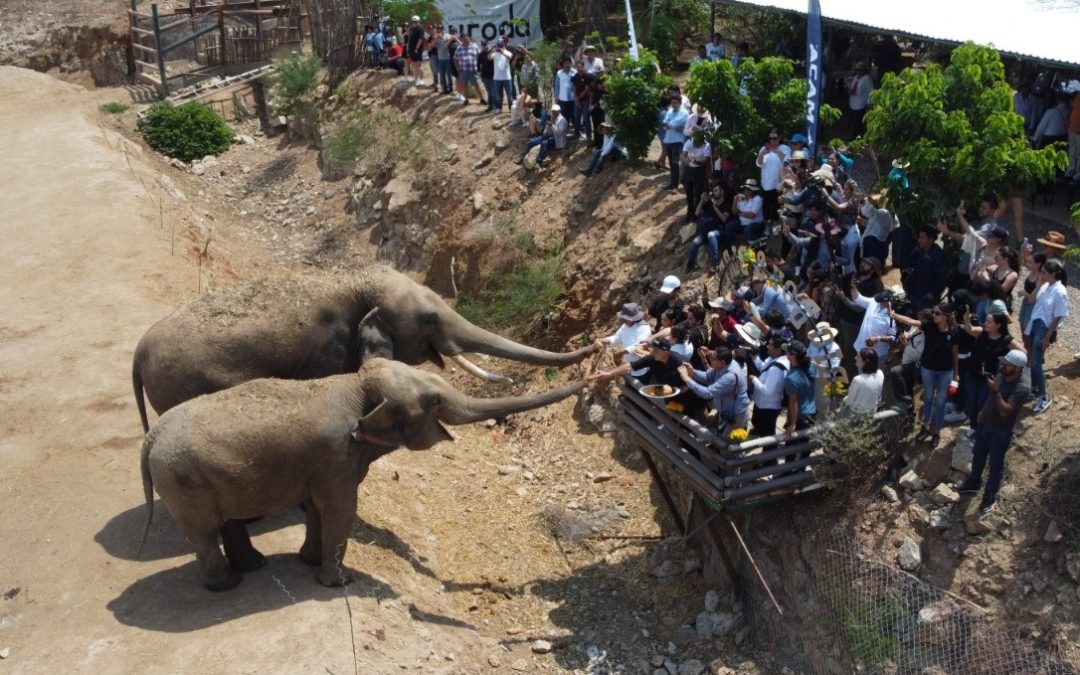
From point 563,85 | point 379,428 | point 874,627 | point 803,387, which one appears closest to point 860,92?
point 563,85

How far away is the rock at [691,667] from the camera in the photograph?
36.3 ft

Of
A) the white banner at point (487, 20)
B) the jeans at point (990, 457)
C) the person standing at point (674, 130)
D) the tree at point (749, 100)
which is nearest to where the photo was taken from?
the jeans at point (990, 457)

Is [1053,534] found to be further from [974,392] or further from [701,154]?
[701,154]

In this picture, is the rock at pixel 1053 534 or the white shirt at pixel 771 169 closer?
the rock at pixel 1053 534

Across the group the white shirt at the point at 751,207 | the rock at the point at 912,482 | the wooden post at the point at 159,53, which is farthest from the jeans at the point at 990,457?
the wooden post at the point at 159,53

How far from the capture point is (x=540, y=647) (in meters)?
11.1

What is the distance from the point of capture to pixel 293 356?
38.5ft

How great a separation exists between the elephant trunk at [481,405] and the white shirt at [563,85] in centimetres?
1022

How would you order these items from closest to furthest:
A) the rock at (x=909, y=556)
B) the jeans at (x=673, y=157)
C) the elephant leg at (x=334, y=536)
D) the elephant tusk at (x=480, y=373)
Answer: the elephant leg at (x=334, y=536) → the rock at (x=909, y=556) → the elephant tusk at (x=480, y=373) → the jeans at (x=673, y=157)

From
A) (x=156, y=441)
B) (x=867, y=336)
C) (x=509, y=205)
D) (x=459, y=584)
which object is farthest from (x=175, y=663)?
(x=509, y=205)

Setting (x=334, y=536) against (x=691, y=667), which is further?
(x=691, y=667)

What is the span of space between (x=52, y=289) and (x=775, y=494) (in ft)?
40.4

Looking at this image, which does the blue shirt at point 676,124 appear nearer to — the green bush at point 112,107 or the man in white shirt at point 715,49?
the man in white shirt at point 715,49

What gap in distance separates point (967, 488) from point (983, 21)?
8.42m
